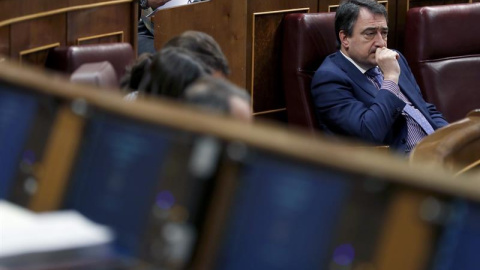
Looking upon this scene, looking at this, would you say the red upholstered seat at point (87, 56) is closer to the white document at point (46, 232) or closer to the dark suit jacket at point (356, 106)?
the dark suit jacket at point (356, 106)

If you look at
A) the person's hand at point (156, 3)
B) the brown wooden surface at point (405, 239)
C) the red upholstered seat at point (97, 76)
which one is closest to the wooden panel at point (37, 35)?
the red upholstered seat at point (97, 76)

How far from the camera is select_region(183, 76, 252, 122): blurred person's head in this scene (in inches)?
32.5

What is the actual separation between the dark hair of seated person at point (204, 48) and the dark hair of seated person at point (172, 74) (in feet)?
0.51

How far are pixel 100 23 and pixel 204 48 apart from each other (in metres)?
0.79

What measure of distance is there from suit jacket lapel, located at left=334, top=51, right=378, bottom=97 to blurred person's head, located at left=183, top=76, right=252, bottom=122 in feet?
4.52

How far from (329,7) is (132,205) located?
192 centimetres

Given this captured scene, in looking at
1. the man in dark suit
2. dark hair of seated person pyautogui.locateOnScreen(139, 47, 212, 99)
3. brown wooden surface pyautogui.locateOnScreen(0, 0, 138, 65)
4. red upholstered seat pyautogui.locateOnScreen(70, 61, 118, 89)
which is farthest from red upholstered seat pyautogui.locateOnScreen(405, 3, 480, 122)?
dark hair of seated person pyautogui.locateOnScreen(139, 47, 212, 99)

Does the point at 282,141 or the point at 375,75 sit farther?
the point at 375,75

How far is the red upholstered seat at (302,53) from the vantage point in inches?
90.1

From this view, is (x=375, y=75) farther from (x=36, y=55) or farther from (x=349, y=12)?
(x=36, y=55)

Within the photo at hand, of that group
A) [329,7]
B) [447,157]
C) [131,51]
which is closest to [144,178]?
[447,157]

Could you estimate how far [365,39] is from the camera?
2268mm

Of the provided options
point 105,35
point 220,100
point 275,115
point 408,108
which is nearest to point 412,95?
point 408,108

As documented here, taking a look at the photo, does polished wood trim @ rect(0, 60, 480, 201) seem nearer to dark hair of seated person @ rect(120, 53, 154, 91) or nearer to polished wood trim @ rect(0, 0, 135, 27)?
dark hair of seated person @ rect(120, 53, 154, 91)
